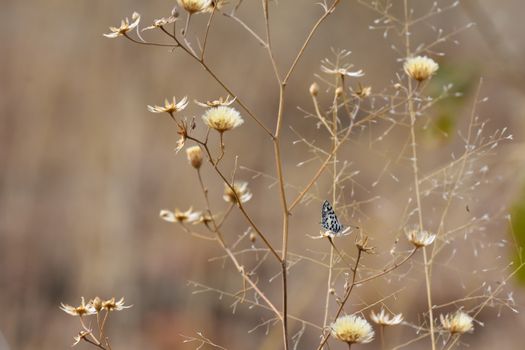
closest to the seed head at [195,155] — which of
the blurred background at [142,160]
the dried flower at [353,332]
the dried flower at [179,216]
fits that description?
the dried flower at [179,216]

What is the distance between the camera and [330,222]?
553mm

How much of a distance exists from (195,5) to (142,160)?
9.43 ft

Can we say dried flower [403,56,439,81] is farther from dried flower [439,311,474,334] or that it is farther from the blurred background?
the blurred background

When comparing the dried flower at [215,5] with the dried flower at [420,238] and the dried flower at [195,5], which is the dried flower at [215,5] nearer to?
A: the dried flower at [195,5]

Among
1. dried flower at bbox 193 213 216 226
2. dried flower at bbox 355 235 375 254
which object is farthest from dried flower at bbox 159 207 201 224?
dried flower at bbox 355 235 375 254

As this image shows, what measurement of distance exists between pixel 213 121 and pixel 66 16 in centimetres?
301

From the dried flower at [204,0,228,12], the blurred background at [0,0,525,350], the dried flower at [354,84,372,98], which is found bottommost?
the dried flower at [354,84,372,98]

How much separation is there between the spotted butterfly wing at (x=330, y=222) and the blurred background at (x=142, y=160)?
2.08 m

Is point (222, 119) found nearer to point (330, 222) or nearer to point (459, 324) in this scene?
point (330, 222)

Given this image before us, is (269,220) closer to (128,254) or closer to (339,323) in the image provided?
(128,254)

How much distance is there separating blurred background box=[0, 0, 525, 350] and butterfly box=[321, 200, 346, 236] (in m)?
2.08

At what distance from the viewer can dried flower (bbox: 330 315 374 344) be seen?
1.69 ft

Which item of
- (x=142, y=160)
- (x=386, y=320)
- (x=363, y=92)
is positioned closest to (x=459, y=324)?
(x=386, y=320)

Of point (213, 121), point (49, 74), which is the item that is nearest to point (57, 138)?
point (49, 74)
